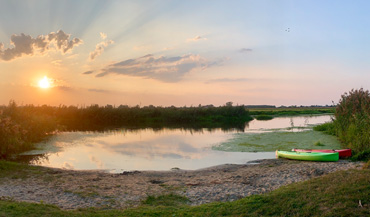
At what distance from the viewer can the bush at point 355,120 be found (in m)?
13.2

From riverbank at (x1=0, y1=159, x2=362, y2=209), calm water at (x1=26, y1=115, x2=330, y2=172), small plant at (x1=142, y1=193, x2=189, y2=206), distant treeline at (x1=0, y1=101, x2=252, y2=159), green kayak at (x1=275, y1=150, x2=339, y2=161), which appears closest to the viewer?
small plant at (x1=142, y1=193, x2=189, y2=206)

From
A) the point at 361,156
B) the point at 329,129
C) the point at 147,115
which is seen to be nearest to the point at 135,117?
the point at 147,115

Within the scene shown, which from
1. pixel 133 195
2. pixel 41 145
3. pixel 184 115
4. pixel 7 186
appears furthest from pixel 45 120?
pixel 184 115

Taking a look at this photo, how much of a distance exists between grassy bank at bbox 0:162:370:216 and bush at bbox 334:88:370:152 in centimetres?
648

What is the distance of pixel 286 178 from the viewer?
9.75 m

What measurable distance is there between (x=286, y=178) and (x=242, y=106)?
45.6 metres

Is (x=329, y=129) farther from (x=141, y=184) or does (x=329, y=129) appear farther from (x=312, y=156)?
(x=141, y=184)

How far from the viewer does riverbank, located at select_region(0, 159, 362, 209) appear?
26.6 feet

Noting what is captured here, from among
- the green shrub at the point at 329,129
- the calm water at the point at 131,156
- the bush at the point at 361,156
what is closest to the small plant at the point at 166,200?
the calm water at the point at 131,156

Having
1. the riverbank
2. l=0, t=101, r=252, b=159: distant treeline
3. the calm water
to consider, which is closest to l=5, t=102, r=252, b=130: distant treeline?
l=0, t=101, r=252, b=159: distant treeline

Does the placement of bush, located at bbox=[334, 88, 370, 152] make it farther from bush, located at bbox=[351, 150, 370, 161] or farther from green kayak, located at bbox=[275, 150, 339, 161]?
green kayak, located at bbox=[275, 150, 339, 161]

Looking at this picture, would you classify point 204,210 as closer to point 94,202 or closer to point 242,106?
point 94,202

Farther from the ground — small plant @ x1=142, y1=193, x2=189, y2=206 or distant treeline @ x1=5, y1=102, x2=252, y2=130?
distant treeline @ x1=5, y1=102, x2=252, y2=130

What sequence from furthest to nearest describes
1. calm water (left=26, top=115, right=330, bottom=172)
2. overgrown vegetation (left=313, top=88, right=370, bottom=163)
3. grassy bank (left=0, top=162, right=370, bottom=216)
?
calm water (left=26, top=115, right=330, bottom=172) → overgrown vegetation (left=313, top=88, right=370, bottom=163) → grassy bank (left=0, top=162, right=370, bottom=216)
